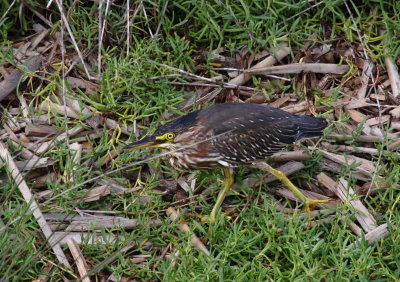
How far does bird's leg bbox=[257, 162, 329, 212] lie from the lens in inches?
234

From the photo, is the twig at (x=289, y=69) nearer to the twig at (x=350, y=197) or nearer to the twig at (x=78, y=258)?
the twig at (x=350, y=197)

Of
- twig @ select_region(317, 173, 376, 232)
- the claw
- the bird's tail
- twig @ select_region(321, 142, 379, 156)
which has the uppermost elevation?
the bird's tail

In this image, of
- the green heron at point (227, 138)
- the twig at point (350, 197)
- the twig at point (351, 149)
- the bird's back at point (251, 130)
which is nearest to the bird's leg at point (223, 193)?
the green heron at point (227, 138)

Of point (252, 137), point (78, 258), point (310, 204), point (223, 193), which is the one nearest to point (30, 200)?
point (78, 258)

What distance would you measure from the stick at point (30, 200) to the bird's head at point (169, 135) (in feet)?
2.83

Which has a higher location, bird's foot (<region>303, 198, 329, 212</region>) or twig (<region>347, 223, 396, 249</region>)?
bird's foot (<region>303, 198, 329, 212</region>)

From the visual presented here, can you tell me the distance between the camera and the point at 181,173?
634 cm

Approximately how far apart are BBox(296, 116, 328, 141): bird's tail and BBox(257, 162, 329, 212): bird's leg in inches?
13.6

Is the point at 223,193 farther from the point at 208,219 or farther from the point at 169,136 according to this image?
the point at 169,136

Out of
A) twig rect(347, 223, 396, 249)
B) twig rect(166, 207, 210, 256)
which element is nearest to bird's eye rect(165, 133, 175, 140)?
twig rect(166, 207, 210, 256)

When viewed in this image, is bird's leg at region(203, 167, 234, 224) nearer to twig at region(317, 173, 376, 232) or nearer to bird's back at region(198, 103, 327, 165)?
bird's back at region(198, 103, 327, 165)

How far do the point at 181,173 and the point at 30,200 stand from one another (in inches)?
54.4

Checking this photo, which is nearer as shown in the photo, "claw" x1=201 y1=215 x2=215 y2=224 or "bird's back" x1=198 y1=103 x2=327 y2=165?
"claw" x1=201 y1=215 x2=215 y2=224

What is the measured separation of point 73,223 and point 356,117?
2621mm
